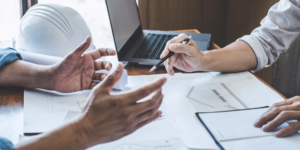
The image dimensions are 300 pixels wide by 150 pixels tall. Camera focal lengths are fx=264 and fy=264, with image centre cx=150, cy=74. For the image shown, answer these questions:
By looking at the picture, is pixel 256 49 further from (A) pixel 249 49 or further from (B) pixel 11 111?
(B) pixel 11 111

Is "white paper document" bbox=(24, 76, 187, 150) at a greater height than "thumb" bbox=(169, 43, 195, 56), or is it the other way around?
"thumb" bbox=(169, 43, 195, 56)

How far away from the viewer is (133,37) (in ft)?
3.83

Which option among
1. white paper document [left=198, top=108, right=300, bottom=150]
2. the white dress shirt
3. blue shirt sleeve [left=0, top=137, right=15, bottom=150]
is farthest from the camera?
the white dress shirt

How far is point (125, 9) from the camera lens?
1115 mm

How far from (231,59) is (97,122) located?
0.62m

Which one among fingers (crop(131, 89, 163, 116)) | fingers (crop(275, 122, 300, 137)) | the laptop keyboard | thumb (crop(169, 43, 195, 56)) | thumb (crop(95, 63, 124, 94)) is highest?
thumb (crop(95, 63, 124, 94))

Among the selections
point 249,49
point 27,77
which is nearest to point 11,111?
point 27,77

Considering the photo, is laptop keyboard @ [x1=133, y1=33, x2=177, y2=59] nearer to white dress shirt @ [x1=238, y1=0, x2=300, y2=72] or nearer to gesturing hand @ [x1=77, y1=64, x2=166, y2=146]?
white dress shirt @ [x1=238, y1=0, x2=300, y2=72]

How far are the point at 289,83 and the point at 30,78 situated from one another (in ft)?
5.16

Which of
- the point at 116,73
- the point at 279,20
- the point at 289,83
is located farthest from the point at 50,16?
the point at 289,83

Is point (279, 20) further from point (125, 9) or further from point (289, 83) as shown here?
point (289, 83)

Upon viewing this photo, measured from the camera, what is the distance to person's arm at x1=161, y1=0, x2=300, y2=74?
0.90 metres

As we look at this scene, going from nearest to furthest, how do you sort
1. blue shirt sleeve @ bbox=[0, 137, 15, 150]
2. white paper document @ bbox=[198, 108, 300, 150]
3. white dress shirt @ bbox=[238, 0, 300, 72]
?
1. blue shirt sleeve @ bbox=[0, 137, 15, 150]
2. white paper document @ bbox=[198, 108, 300, 150]
3. white dress shirt @ bbox=[238, 0, 300, 72]

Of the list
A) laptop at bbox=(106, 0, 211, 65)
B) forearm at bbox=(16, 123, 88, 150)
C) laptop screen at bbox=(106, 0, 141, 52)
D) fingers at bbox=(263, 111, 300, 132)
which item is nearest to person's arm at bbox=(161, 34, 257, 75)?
laptop at bbox=(106, 0, 211, 65)
